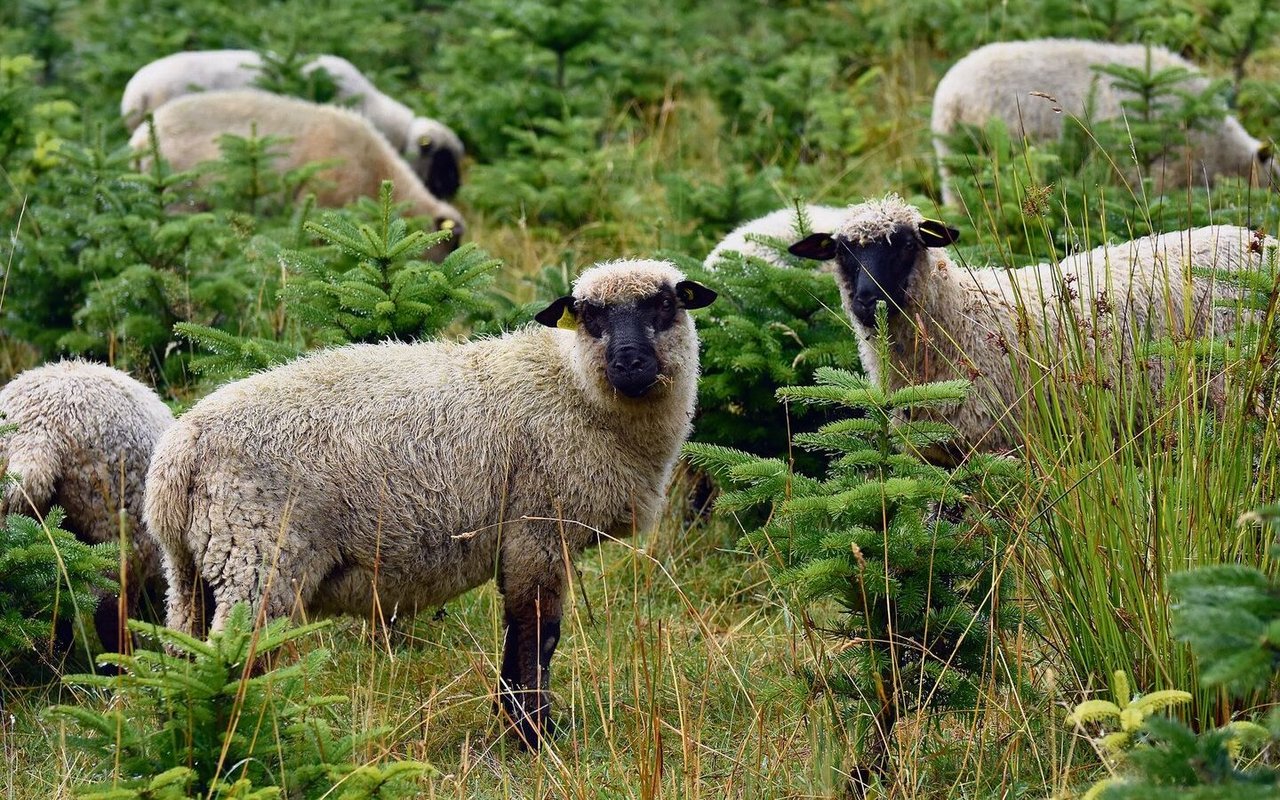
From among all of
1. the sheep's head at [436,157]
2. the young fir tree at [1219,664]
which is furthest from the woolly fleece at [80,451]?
the sheep's head at [436,157]

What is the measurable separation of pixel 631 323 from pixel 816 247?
56.6 inches

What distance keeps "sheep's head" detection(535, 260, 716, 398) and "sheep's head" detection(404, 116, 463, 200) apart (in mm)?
6837

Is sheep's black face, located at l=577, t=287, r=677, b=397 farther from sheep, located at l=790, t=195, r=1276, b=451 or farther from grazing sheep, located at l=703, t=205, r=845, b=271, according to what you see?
grazing sheep, located at l=703, t=205, r=845, b=271

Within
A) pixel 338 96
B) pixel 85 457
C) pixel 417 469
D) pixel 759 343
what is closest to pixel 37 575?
pixel 85 457

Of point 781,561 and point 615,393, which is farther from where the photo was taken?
point 615,393

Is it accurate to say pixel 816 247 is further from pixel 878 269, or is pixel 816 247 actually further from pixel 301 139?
pixel 301 139

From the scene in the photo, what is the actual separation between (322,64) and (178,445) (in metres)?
8.59

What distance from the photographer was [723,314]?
6.80m

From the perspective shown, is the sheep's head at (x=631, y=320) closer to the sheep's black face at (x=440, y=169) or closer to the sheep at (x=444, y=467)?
the sheep at (x=444, y=467)

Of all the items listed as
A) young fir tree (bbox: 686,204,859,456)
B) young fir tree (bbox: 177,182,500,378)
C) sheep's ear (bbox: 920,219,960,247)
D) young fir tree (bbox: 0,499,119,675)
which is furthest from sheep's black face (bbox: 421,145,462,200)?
young fir tree (bbox: 0,499,119,675)

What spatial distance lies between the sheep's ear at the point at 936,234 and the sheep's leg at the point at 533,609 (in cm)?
231

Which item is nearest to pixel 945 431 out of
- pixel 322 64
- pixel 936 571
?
pixel 936 571

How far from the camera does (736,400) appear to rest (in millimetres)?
6812

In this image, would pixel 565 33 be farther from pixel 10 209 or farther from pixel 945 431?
pixel 945 431
